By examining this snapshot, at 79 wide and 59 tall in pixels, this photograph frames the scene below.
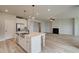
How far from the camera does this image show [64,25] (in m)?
14.0

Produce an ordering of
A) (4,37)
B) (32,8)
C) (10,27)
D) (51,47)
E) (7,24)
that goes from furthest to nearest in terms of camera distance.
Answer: (10,27)
(7,24)
(4,37)
(32,8)
(51,47)

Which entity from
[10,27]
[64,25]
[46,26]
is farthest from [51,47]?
[64,25]

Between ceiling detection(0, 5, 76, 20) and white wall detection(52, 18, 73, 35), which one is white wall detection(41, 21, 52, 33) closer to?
white wall detection(52, 18, 73, 35)

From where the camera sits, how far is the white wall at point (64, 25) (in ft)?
44.2

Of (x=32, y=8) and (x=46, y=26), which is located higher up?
(x=32, y=8)

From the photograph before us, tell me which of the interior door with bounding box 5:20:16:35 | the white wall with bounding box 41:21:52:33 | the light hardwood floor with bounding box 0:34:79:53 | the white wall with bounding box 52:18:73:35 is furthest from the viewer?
the white wall with bounding box 52:18:73:35

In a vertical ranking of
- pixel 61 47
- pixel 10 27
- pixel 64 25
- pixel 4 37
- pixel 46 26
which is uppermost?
pixel 64 25

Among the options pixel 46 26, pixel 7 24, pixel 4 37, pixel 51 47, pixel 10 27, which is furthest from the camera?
pixel 46 26

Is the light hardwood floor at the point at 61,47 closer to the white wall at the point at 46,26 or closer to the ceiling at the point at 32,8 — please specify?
the ceiling at the point at 32,8

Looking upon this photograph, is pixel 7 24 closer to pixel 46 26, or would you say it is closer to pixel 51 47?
pixel 51 47

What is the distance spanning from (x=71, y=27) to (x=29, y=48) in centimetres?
1092

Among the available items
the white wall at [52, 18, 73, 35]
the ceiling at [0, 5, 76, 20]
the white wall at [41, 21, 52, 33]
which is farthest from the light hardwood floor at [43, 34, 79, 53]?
the white wall at [52, 18, 73, 35]

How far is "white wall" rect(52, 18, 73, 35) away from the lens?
44.2ft
